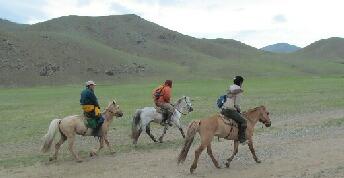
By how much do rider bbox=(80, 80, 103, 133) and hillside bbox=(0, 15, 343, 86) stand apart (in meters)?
92.3

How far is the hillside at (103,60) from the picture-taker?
11731 centimetres

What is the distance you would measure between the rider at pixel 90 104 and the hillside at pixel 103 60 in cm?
9229

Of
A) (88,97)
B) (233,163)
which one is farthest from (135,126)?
(233,163)

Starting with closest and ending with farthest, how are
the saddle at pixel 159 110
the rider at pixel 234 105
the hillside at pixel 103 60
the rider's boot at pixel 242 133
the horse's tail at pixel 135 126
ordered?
the rider at pixel 234 105 < the rider's boot at pixel 242 133 < the horse's tail at pixel 135 126 < the saddle at pixel 159 110 < the hillside at pixel 103 60

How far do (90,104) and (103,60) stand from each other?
117692mm

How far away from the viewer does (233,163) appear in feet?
51.4

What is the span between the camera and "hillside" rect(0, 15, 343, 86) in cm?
11731

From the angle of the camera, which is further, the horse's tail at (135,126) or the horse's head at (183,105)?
the horse's head at (183,105)

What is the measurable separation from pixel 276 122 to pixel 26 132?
12.5 metres

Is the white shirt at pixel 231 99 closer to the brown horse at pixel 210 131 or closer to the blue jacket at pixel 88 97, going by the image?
the brown horse at pixel 210 131

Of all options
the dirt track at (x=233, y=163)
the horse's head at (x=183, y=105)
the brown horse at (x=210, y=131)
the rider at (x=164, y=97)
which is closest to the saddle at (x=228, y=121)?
the brown horse at (x=210, y=131)

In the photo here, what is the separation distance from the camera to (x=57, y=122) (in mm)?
16594

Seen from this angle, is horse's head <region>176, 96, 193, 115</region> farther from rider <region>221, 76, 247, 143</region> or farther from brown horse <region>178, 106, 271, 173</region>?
rider <region>221, 76, 247, 143</region>

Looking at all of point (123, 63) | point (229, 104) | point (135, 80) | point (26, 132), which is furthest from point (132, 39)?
point (229, 104)
